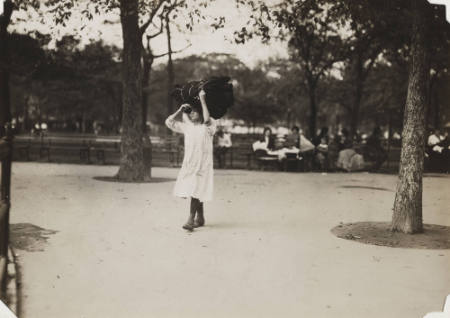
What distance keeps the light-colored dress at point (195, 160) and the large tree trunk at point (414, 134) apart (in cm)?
239

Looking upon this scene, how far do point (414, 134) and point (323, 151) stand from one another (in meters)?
10.8

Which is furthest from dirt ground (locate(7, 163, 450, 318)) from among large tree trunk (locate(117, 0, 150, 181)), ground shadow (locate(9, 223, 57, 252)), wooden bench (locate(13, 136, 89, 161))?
large tree trunk (locate(117, 0, 150, 181))

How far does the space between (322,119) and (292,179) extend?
33.1 meters

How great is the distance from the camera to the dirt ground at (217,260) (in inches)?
188

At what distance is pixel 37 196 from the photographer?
403 inches

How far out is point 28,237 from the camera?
23.1 feet

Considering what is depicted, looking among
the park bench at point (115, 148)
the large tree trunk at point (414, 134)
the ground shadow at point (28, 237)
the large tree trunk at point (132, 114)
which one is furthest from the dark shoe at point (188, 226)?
the park bench at point (115, 148)

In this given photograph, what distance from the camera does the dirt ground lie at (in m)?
4.78

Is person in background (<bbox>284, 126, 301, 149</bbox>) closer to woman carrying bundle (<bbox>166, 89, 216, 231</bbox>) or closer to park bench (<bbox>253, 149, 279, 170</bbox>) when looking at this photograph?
park bench (<bbox>253, 149, 279, 170</bbox>)

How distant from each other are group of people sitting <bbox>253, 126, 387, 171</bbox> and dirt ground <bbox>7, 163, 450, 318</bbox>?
22.0 feet

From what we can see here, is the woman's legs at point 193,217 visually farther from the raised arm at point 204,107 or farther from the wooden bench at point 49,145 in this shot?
the wooden bench at point 49,145

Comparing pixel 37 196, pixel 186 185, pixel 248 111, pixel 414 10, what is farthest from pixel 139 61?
pixel 248 111

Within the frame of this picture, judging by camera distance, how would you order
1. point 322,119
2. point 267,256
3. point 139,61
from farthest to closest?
point 322,119 → point 139,61 → point 267,256

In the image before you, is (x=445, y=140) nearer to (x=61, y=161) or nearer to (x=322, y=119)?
(x=61, y=161)
